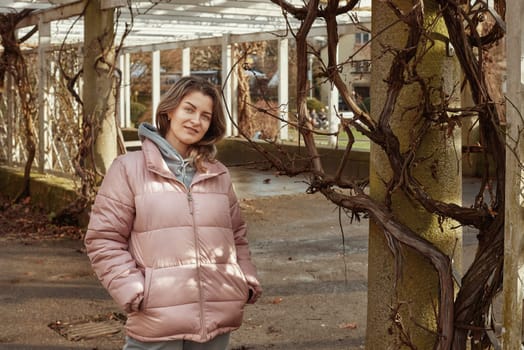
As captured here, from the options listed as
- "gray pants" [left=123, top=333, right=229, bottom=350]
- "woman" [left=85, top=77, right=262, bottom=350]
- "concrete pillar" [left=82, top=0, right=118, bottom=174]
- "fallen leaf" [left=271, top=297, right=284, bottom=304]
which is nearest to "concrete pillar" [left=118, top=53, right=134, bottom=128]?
"concrete pillar" [left=82, top=0, right=118, bottom=174]

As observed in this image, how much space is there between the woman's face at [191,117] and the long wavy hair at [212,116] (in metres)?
0.02

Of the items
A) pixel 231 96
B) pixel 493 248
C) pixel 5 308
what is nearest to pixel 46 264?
pixel 5 308

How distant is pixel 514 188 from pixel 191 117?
1191 mm

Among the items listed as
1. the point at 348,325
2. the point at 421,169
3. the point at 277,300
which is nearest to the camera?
the point at 421,169

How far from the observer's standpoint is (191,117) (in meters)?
3.46

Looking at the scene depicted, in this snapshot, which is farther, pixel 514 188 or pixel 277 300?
pixel 277 300

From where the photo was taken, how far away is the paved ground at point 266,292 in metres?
5.74

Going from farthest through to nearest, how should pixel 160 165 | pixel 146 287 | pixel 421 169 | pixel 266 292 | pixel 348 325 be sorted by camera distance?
pixel 266 292
pixel 348 325
pixel 421 169
pixel 160 165
pixel 146 287

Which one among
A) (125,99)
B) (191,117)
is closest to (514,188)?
(191,117)

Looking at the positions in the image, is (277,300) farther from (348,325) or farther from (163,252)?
(163,252)

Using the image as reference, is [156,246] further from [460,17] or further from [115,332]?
[115,332]

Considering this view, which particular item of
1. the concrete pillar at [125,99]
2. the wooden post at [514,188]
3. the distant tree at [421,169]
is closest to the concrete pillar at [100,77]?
the distant tree at [421,169]

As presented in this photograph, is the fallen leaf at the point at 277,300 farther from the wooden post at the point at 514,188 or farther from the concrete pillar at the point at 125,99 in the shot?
the concrete pillar at the point at 125,99

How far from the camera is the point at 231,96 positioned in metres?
18.4
